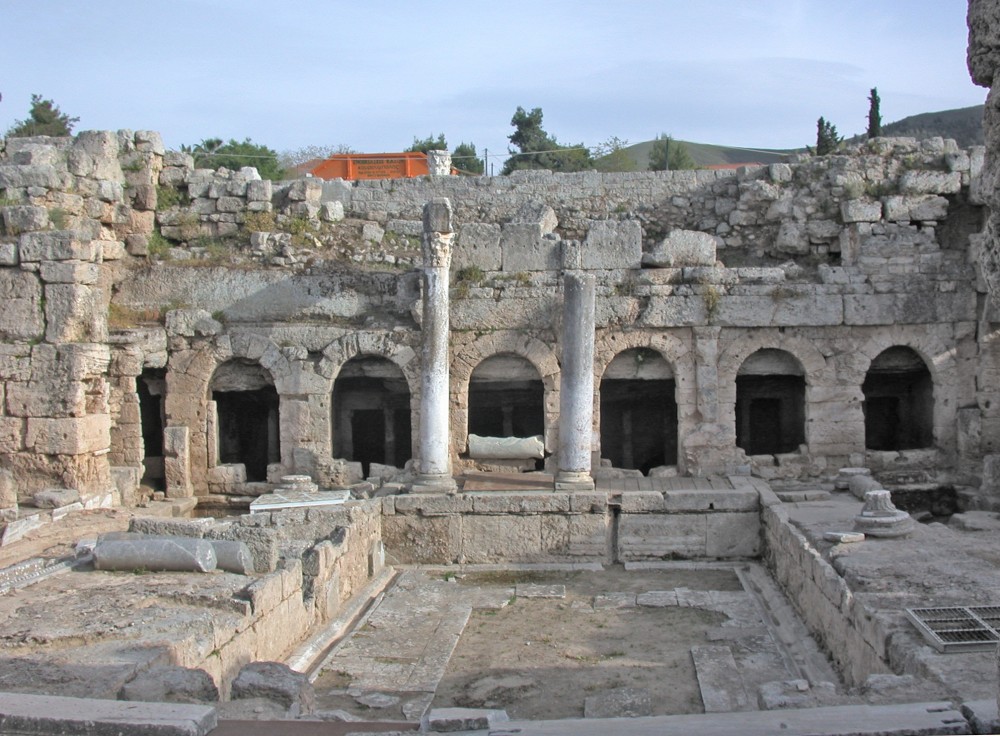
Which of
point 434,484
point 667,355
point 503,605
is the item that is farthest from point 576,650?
point 667,355

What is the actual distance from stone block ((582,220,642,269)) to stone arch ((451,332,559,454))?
1.66m

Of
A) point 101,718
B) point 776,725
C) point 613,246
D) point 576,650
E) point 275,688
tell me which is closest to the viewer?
point 776,725

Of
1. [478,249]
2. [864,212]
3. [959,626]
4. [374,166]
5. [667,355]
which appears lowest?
[959,626]

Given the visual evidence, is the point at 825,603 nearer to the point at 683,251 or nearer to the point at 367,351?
the point at 683,251

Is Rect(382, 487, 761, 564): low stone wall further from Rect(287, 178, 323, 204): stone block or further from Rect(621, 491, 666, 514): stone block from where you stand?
Rect(287, 178, 323, 204): stone block

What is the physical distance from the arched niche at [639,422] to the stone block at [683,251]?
8.46 feet

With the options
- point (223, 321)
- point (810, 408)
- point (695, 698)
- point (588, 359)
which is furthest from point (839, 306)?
point (223, 321)

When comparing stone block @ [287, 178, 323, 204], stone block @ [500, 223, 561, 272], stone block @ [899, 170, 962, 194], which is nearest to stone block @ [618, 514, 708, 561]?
stone block @ [500, 223, 561, 272]

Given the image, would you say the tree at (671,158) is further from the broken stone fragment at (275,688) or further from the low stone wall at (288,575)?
the broken stone fragment at (275,688)

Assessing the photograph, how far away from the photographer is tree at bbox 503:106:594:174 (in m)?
37.0

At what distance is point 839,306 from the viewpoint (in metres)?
17.0

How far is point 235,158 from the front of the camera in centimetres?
3831

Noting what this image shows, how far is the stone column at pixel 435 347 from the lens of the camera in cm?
1617

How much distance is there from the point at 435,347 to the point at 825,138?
18.2 m
